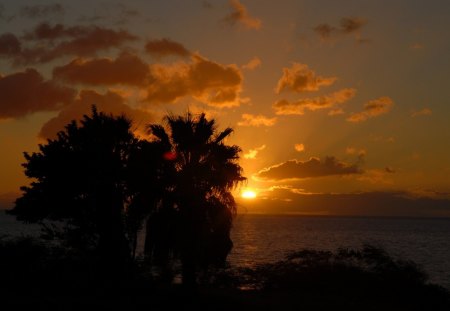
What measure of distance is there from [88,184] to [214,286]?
1157cm

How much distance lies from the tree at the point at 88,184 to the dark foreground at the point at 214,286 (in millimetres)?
1955

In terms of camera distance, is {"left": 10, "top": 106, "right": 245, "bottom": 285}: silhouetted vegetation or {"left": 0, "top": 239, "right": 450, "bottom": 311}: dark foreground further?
{"left": 10, "top": 106, "right": 245, "bottom": 285}: silhouetted vegetation

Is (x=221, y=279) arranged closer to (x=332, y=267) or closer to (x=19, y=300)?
(x=332, y=267)

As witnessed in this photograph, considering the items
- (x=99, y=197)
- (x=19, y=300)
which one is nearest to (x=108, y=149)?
(x=99, y=197)

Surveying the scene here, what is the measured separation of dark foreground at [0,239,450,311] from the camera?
24219 mm

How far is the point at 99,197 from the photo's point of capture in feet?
118

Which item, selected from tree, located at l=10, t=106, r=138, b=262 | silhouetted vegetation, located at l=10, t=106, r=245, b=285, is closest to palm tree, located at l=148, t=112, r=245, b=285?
Result: silhouetted vegetation, located at l=10, t=106, r=245, b=285

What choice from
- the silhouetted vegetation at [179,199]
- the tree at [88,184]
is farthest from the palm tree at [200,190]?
the tree at [88,184]

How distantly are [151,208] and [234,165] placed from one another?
5.32 metres

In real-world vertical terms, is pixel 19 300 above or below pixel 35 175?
below

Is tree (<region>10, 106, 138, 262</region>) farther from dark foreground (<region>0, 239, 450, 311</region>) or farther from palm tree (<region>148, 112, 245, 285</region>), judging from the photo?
palm tree (<region>148, 112, 245, 285</region>)

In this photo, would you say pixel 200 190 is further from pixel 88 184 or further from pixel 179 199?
pixel 88 184

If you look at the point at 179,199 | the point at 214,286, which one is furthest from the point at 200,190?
the point at 214,286

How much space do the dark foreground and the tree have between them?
77.0 inches
